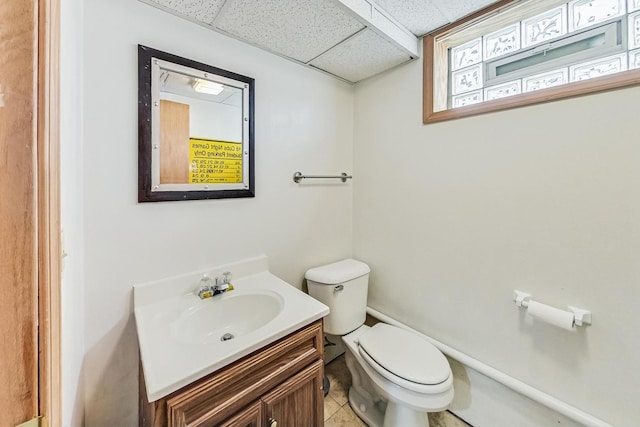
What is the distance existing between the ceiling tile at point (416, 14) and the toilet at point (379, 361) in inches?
56.6

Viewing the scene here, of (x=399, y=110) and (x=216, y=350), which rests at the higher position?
(x=399, y=110)

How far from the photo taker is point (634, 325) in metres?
0.93

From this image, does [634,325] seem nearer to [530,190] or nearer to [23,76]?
[530,190]

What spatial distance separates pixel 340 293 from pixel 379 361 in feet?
1.36

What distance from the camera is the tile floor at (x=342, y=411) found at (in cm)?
139

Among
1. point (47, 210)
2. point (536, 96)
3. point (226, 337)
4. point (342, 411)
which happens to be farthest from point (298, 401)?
point (536, 96)

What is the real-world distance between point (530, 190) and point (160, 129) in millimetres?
1674

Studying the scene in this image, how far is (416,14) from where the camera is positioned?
1272 millimetres

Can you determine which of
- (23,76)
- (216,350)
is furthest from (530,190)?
(23,76)

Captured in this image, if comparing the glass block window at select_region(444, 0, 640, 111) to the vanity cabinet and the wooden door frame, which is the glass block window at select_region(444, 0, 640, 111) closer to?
the vanity cabinet

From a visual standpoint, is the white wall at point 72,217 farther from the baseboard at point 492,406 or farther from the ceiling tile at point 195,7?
the baseboard at point 492,406

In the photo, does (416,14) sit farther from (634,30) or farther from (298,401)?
(298,401)

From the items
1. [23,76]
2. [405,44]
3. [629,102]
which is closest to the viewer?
[23,76]

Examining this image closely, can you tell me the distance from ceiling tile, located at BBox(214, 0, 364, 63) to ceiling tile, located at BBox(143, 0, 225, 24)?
4cm
